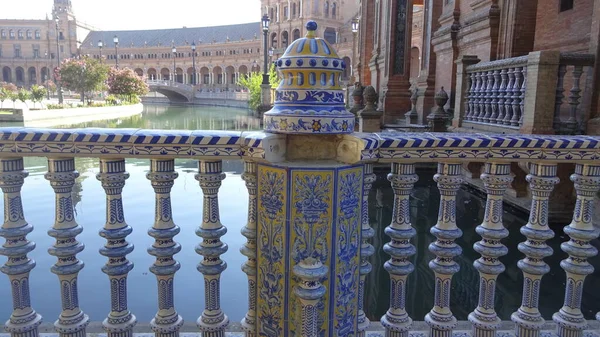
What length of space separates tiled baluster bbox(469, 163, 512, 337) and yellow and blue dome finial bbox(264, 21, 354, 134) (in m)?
0.76

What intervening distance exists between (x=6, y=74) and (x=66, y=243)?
109187mm

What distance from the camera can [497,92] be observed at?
768cm

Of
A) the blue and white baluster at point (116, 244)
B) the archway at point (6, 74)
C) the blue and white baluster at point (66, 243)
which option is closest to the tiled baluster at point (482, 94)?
the blue and white baluster at point (116, 244)

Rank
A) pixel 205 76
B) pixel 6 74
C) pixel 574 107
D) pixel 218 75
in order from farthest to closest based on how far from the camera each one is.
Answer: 1. pixel 6 74
2. pixel 205 76
3. pixel 218 75
4. pixel 574 107

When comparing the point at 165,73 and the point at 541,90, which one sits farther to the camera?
the point at 165,73

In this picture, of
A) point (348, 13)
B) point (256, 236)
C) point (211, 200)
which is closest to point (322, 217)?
point (256, 236)

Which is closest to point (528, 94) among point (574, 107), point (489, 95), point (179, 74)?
point (574, 107)

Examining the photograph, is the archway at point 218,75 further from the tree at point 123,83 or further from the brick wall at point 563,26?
the brick wall at point 563,26

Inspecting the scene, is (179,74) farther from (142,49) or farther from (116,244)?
(116,244)

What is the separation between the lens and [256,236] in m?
2.08

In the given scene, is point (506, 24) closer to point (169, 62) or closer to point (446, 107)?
point (446, 107)

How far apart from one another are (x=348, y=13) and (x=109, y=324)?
7326 cm

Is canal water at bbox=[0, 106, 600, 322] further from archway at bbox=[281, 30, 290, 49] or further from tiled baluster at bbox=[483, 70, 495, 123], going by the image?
archway at bbox=[281, 30, 290, 49]

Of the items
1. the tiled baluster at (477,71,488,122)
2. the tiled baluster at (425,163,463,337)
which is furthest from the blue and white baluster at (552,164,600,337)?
the tiled baluster at (477,71,488,122)
